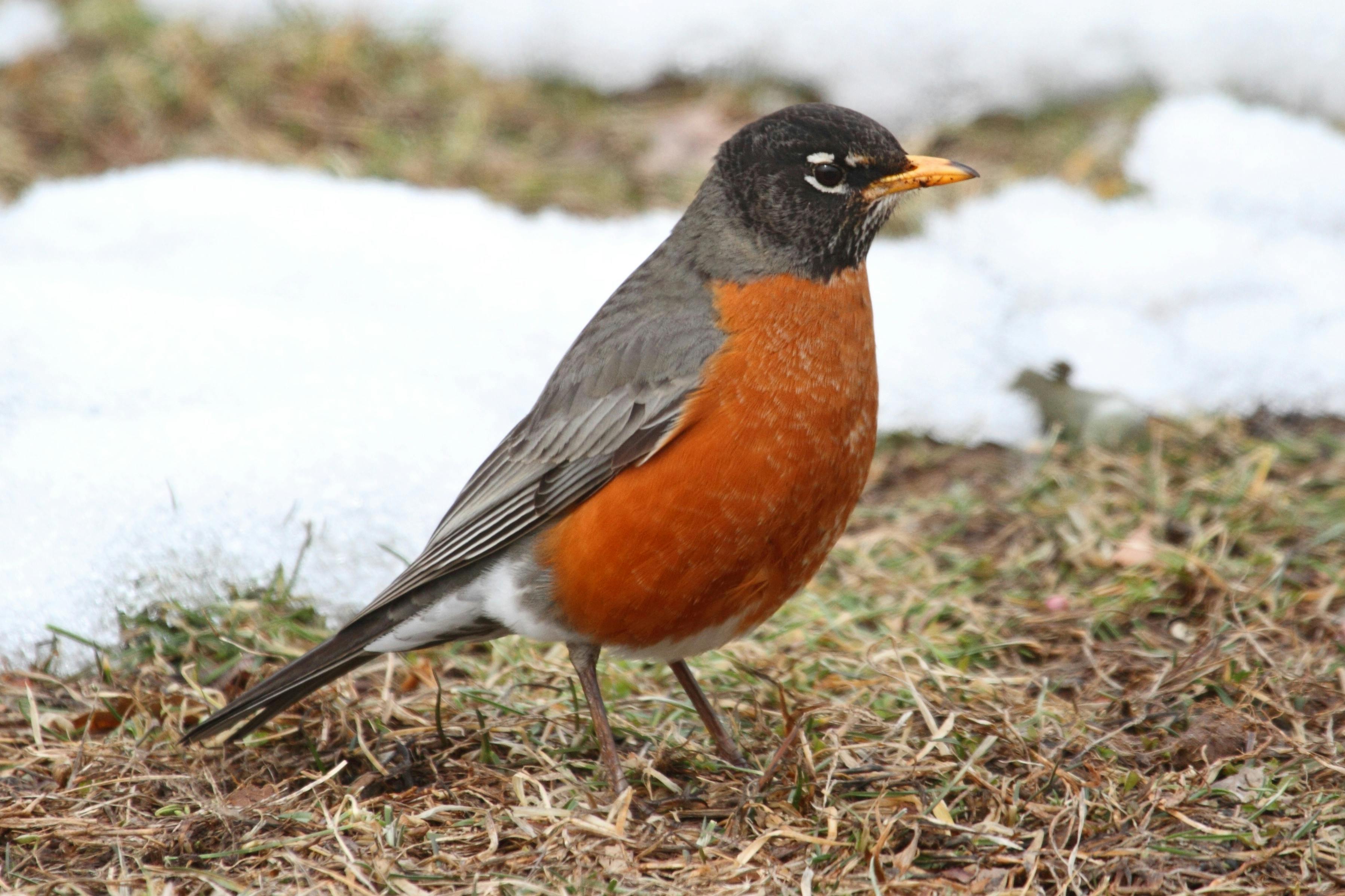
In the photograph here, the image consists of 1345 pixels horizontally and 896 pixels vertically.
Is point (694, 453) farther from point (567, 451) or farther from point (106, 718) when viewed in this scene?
point (106, 718)

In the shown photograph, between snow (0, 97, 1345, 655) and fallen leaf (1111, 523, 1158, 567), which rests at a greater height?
snow (0, 97, 1345, 655)

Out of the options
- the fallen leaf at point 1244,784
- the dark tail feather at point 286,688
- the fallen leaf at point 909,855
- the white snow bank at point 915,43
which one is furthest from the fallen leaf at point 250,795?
the white snow bank at point 915,43

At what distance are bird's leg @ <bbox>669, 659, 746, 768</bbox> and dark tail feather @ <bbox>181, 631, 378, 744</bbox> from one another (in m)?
0.88

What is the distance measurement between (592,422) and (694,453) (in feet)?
1.36

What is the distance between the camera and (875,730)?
149 inches

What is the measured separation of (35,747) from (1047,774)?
2674 mm

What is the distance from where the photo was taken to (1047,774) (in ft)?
11.3

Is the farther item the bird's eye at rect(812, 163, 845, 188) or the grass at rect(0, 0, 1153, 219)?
the grass at rect(0, 0, 1153, 219)

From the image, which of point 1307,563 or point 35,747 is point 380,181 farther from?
point 1307,563

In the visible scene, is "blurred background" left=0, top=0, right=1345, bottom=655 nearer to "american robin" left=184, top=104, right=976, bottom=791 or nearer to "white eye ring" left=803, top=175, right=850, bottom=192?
"american robin" left=184, top=104, right=976, bottom=791

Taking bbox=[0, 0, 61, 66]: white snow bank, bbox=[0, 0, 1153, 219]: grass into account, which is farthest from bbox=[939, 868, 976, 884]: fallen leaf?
bbox=[0, 0, 61, 66]: white snow bank

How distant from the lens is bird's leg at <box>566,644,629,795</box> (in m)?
3.54

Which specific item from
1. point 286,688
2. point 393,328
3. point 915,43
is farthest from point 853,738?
point 915,43

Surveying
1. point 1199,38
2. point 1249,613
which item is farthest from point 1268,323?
point 1199,38
